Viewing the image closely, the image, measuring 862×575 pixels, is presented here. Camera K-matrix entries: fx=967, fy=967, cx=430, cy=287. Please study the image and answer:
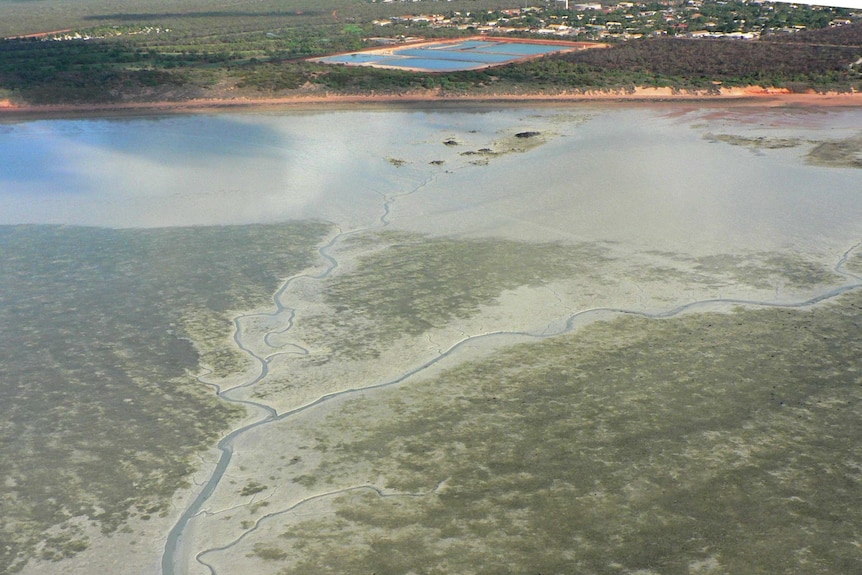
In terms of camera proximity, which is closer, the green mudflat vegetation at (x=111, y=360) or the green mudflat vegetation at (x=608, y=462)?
the green mudflat vegetation at (x=608, y=462)

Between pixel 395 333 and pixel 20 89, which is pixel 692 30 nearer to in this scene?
pixel 20 89

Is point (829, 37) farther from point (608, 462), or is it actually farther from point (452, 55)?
point (608, 462)

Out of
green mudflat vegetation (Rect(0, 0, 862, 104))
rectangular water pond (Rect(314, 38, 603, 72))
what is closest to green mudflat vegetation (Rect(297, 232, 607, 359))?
green mudflat vegetation (Rect(0, 0, 862, 104))

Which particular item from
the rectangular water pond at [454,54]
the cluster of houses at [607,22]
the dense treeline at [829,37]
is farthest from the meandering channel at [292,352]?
the cluster of houses at [607,22]

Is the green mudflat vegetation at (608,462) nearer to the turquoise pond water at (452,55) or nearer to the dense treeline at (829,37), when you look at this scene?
the turquoise pond water at (452,55)

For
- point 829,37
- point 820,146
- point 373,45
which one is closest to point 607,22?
point 829,37

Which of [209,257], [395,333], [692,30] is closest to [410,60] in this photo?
[692,30]
